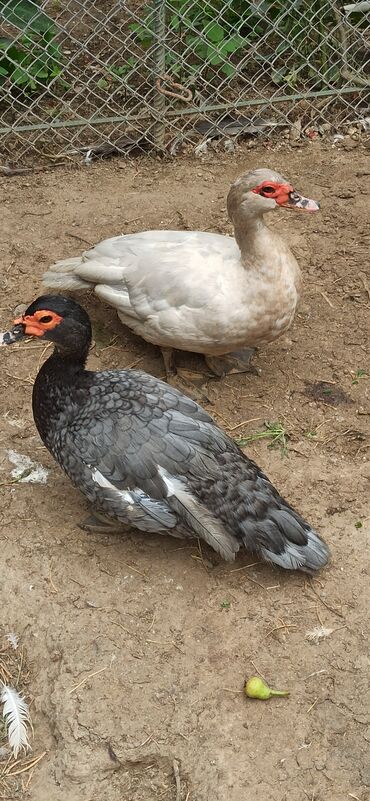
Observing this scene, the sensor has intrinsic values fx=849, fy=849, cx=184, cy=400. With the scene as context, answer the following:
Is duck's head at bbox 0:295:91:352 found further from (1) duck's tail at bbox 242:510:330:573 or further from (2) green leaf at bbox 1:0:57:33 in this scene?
(2) green leaf at bbox 1:0:57:33

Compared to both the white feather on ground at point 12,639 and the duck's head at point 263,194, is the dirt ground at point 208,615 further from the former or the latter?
the duck's head at point 263,194

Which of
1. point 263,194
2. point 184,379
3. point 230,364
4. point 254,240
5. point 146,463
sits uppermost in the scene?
point 263,194

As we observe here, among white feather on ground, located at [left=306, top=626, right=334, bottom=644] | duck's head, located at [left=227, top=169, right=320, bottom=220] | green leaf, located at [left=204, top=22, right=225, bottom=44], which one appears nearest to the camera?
white feather on ground, located at [left=306, top=626, right=334, bottom=644]

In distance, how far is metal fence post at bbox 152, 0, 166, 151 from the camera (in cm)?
548

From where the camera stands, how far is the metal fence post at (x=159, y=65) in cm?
548

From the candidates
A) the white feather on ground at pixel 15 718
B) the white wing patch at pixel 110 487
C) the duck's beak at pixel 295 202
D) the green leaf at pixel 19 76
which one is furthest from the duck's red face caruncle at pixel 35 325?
the green leaf at pixel 19 76

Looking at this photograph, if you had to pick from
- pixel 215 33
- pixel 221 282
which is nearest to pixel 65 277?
pixel 221 282

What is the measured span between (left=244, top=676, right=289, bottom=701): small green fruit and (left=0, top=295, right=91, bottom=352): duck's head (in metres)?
1.62

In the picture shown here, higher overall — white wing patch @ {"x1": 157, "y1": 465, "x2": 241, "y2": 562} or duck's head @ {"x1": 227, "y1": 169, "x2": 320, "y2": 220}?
duck's head @ {"x1": 227, "y1": 169, "x2": 320, "y2": 220}

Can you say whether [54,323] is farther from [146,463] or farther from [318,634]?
[318,634]

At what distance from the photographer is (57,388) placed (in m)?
3.87

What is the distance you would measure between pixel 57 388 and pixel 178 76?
315cm

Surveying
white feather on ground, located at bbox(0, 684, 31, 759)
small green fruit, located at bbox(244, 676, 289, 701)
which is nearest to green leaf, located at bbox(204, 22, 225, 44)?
small green fruit, located at bbox(244, 676, 289, 701)

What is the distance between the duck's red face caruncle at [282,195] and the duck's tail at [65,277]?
1.12 m
